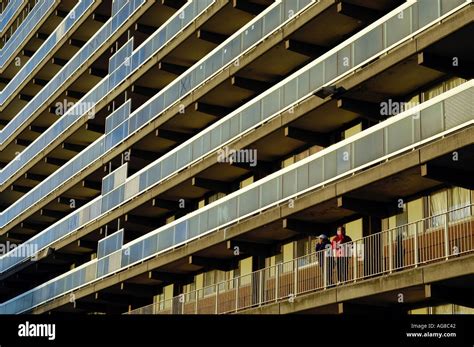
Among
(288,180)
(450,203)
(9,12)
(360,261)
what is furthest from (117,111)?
(9,12)

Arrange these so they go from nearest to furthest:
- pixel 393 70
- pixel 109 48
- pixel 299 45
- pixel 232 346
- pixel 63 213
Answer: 1. pixel 232 346
2. pixel 393 70
3. pixel 299 45
4. pixel 109 48
5. pixel 63 213

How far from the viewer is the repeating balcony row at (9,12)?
79625 millimetres

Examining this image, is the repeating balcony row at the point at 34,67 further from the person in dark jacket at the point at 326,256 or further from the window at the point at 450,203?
the window at the point at 450,203

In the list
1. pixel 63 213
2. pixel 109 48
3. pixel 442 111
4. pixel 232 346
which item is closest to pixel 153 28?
pixel 109 48

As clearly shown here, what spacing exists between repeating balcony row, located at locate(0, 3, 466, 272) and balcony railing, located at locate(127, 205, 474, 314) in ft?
19.2

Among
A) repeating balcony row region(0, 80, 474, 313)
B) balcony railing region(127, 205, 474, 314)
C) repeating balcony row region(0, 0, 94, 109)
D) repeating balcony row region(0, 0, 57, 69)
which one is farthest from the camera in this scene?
repeating balcony row region(0, 0, 57, 69)

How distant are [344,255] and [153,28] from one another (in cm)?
2513

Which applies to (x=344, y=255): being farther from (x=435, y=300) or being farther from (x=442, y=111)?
(x=442, y=111)

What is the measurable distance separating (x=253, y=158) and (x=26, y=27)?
37580mm

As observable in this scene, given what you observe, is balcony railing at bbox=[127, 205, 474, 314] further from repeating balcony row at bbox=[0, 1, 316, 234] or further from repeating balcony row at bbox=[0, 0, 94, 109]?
repeating balcony row at bbox=[0, 0, 94, 109]

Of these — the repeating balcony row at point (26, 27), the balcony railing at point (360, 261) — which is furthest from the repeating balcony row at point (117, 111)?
the balcony railing at point (360, 261)

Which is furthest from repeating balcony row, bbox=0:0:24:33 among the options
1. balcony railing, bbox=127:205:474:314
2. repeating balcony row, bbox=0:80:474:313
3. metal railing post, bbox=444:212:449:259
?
metal railing post, bbox=444:212:449:259

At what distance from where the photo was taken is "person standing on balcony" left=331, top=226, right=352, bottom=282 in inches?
1244

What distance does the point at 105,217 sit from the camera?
5241 cm
